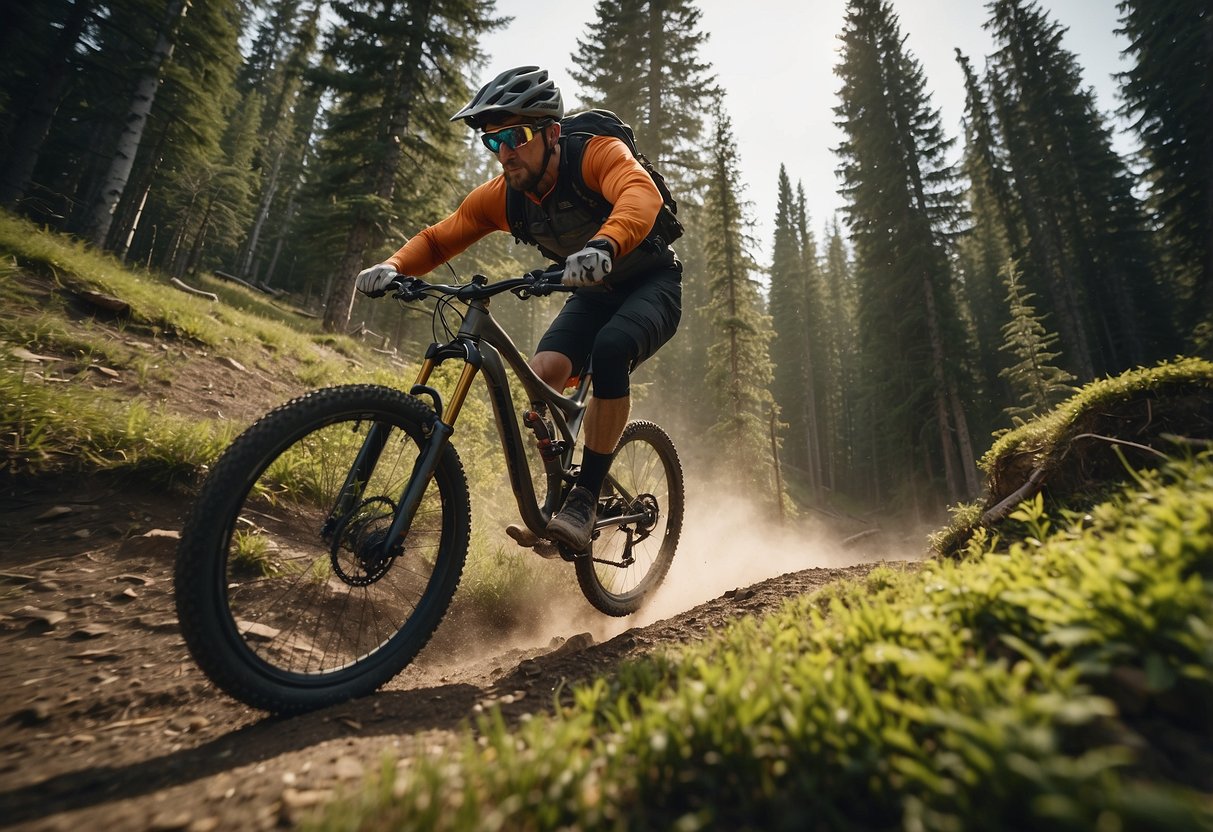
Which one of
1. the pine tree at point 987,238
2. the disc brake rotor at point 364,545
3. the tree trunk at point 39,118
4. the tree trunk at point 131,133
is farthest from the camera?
the pine tree at point 987,238

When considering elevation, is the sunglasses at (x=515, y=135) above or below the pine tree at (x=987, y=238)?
below

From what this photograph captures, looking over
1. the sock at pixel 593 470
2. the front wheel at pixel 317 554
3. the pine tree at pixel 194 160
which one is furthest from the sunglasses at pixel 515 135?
the pine tree at pixel 194 160

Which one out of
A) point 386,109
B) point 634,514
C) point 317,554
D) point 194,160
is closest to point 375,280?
point 317,554

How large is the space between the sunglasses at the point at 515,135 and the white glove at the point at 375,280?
1148mm

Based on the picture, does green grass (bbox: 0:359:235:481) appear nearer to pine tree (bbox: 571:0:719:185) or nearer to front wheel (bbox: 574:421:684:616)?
front wheel (bbox: 574:421:684:616)

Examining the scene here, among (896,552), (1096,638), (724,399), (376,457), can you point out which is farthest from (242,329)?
(896,552)

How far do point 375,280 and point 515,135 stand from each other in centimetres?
131

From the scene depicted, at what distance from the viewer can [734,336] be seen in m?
19.1

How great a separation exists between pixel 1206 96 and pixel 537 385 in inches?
1314

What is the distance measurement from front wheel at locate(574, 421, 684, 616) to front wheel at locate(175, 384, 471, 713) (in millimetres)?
1311

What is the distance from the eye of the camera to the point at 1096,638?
1008 mm

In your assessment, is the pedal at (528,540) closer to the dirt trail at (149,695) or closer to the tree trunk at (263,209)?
the dirt trail at (149,695)

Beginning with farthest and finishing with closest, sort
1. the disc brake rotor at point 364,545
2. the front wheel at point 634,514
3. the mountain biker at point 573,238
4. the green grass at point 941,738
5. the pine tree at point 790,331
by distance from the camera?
1. the pine tree at point 790,331
2. the front wheel at point 634,514
3. the mountain biker at point 573,238
4. the disc brake rotor at point 364,545
5. the green grass at point 941,738

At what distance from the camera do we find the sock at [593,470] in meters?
3.23
